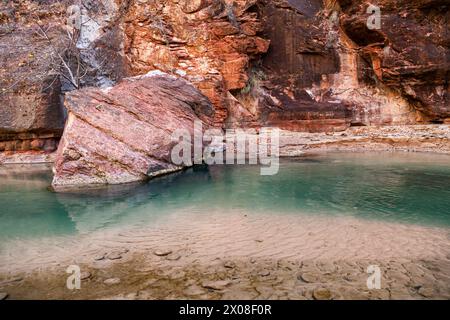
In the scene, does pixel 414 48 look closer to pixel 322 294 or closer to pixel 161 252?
pixel 322 294

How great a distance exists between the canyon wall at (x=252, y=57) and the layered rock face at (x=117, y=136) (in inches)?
262

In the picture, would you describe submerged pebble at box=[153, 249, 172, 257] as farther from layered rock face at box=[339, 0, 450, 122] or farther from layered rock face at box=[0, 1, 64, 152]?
layered rock face at box=[339, 0, 450, 122]

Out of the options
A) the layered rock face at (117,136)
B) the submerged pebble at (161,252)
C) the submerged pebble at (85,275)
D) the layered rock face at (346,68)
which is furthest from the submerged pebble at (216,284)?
the layered rock face at (346,68)

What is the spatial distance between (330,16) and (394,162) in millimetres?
12552

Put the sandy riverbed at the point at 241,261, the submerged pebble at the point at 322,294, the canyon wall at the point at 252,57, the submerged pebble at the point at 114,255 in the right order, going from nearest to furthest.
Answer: the submerged pebble at the point at 322,294 < the sandy riverbed at the point at 241,261 < the submerged pebble at the point at 114,255 < the canyon wall at the point at 252,57

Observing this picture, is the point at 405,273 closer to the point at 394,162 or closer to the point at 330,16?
the point at 394,162

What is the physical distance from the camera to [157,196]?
9.15m

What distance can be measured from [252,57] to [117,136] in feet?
40.9

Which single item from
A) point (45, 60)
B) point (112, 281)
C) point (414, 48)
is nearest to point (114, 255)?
point (112, 281)

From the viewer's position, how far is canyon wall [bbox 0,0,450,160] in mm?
18203

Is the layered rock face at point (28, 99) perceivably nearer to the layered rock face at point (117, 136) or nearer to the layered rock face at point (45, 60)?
the layered rock face at point (45, 60)

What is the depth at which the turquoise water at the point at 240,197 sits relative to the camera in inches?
275
